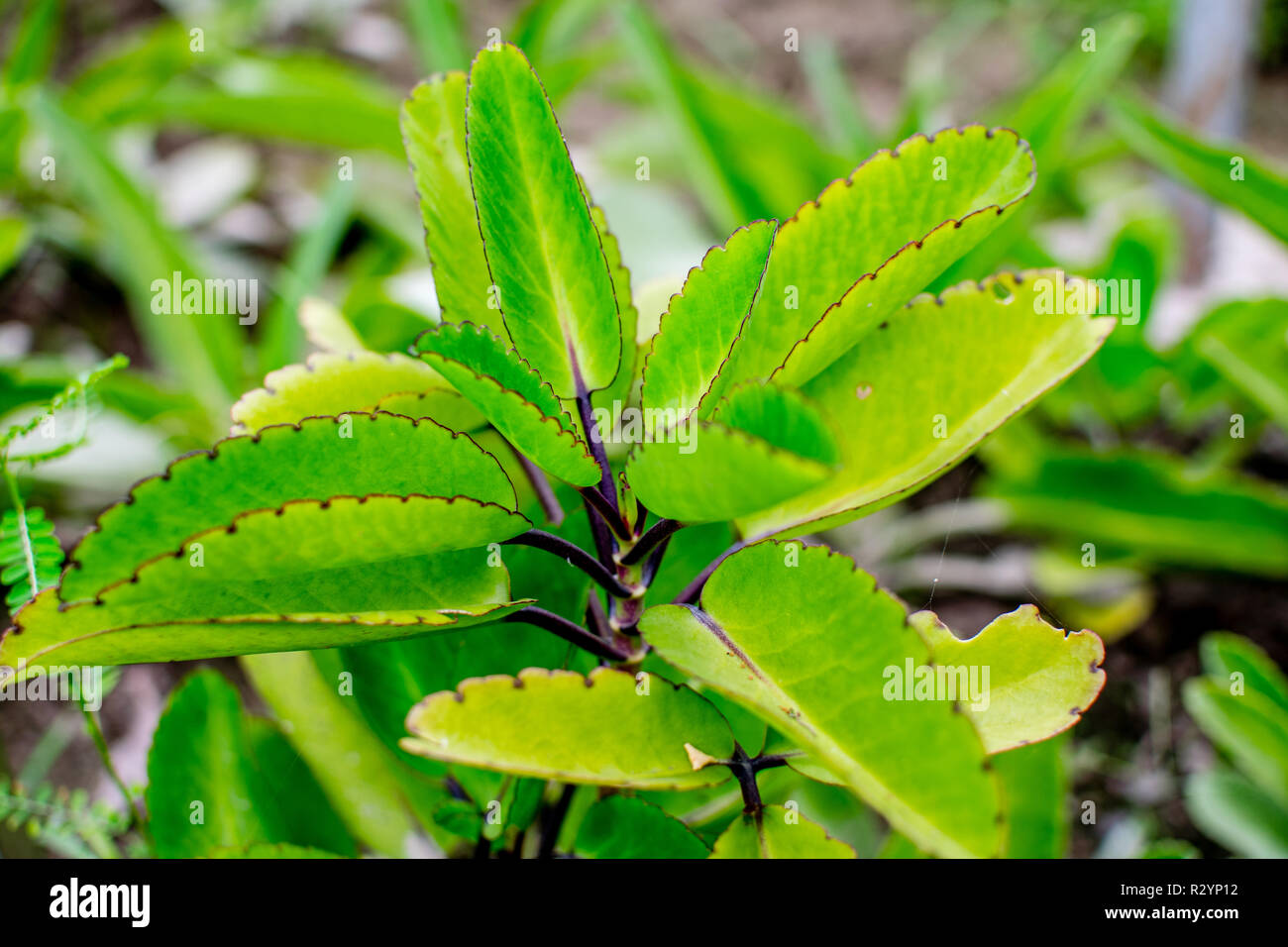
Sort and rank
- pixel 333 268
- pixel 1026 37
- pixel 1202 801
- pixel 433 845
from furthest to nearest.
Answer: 1. pixel 1026 37
2. pixel 333 268
3. pixel 1202 801
4. pixel 433 845

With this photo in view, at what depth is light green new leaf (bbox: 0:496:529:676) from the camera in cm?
27

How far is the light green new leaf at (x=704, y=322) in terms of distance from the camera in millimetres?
A: 331

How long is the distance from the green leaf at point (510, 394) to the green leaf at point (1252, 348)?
0.72 meters

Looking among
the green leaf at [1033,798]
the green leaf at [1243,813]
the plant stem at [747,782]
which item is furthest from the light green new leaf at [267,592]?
the green leaf at [1243,813]

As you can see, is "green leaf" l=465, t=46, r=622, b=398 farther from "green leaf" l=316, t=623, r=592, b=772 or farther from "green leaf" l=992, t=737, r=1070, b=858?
Answer: "green leaf" l=992, t=737, r=1070, b=858

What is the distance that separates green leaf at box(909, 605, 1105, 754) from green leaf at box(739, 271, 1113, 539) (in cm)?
6

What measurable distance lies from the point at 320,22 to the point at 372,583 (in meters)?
2.17

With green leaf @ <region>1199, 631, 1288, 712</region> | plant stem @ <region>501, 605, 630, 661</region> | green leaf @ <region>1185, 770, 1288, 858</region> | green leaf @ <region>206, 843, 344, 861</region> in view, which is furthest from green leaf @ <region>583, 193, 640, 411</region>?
green leaf @ <region>1185, 770, 1288, 858</region>

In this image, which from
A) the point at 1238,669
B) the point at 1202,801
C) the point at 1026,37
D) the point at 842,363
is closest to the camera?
the point at 842,363

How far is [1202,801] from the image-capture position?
31.1 inches

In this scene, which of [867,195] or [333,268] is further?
[333,268]

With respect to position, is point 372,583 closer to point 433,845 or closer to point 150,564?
point 150,564

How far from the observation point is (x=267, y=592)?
30 cm

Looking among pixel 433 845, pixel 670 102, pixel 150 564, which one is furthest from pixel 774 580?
pixel 670 102
